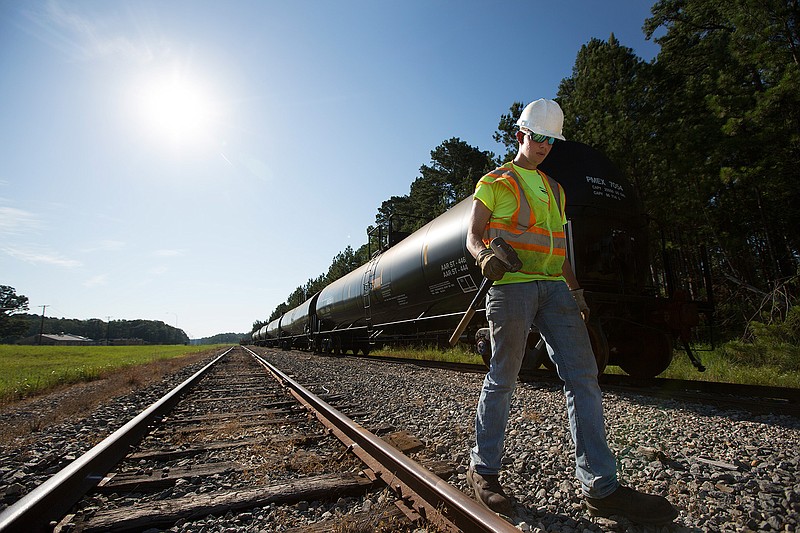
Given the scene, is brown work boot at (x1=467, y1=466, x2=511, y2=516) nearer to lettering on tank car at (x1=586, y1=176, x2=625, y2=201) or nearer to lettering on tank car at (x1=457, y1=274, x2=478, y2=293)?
lettering on tank car at (x1=457, y1=274, x2=478, y2=293)

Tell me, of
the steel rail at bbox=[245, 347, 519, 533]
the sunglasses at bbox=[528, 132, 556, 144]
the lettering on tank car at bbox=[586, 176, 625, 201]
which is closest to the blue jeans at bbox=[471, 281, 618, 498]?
the steel rail at bbox=[245, 347, 519, 533]

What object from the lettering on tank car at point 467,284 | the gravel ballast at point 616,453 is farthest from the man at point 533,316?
the lettering on tank car at point 467,284

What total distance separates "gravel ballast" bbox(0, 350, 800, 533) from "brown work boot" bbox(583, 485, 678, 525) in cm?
6

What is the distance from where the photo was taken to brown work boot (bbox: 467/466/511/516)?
1962 mm

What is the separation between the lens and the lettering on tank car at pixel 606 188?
613 centimetres

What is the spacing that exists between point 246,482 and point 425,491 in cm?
115

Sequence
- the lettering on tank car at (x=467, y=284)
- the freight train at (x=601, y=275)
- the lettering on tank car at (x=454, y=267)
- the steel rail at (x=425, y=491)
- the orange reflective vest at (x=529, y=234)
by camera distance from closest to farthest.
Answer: the steel rail at (x=425, y=491) → the orange reflective vest at (x=529, y=234) → the freight train at (x=601, y=275) → the lettering on tank car at (x=467, y=284) → the lettering on tank car at (x=454, y=267)

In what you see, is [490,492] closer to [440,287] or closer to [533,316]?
[533,316]

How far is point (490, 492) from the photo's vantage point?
2.03m

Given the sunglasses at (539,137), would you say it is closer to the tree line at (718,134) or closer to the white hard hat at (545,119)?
the white hard hat at (545,119)

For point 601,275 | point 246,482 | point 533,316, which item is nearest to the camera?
point 533,316

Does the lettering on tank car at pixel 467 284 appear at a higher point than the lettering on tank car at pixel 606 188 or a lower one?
lower

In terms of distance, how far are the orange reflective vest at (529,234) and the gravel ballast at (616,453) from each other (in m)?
1.19

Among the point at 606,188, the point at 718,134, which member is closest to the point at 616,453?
the point at 606,188
